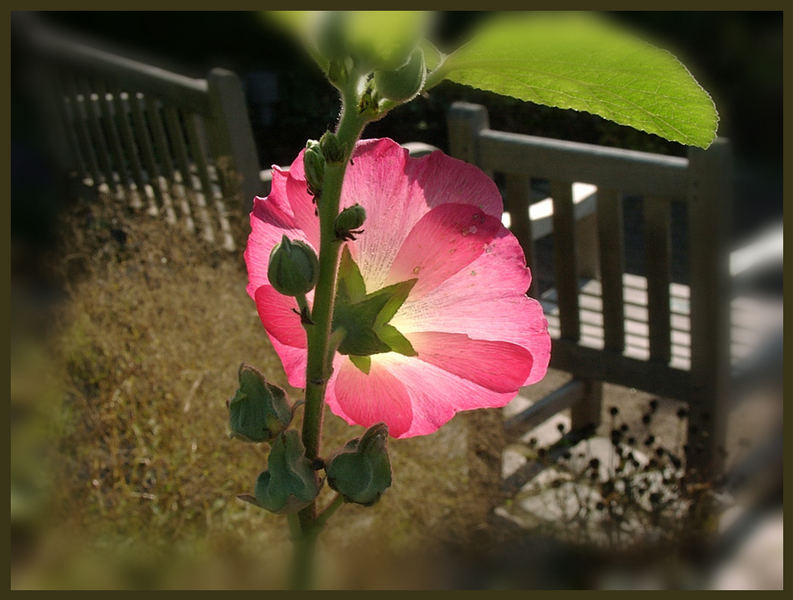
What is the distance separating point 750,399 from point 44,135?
2.63 meters

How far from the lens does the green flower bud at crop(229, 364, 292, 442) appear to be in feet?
0.89

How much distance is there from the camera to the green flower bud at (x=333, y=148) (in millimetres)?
211

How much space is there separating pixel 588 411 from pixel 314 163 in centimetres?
215

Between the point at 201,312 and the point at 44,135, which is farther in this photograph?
the point at 44,135

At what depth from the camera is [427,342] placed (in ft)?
0.92

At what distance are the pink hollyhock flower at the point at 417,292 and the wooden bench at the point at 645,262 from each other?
1353 mm

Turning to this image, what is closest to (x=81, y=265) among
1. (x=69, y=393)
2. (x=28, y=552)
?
(x=69, y=393)

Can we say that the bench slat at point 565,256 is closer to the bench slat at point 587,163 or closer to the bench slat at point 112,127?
the bench slat at point 587,163

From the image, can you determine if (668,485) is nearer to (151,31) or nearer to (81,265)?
(81,265)

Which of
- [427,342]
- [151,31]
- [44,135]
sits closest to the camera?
[427,342]

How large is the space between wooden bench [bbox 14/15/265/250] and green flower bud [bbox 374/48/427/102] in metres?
1.72

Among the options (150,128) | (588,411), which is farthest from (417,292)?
(150,128)

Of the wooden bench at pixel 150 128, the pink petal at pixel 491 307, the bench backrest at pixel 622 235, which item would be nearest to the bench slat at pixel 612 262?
the bench backrest at pixel 622 235

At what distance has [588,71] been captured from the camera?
0.71 ft
